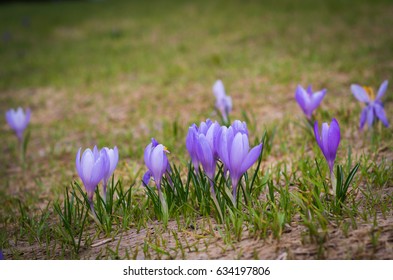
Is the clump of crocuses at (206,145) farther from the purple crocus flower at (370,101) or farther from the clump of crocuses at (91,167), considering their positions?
the purple crocus flower at (370,101)

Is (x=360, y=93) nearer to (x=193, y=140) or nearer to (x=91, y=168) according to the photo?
(x=193, y=140)

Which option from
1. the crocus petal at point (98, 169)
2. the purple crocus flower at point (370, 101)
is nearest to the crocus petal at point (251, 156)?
the crocus petal at point (98, 169)

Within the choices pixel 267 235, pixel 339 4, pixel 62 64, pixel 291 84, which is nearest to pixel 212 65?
pixel 291 84

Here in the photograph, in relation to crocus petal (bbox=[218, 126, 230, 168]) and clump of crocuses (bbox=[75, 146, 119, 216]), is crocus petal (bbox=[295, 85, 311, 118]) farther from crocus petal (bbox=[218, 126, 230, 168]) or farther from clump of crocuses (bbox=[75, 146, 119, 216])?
clump of crocuses (bbox=[75, 146, 119, 216])

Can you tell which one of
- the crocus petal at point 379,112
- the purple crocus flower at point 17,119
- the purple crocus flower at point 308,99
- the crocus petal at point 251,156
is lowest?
the crocus petal at point 251,156

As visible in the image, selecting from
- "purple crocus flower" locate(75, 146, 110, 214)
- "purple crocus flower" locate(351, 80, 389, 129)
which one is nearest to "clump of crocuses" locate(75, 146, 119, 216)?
"purple crocus flower" locate(75, 146, 110, 214)

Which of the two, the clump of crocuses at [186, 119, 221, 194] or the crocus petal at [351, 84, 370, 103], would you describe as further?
the crocus petal at [351, 84, 370, 103]

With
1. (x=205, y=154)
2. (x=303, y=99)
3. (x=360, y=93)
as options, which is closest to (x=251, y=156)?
(x=205, y=154)
